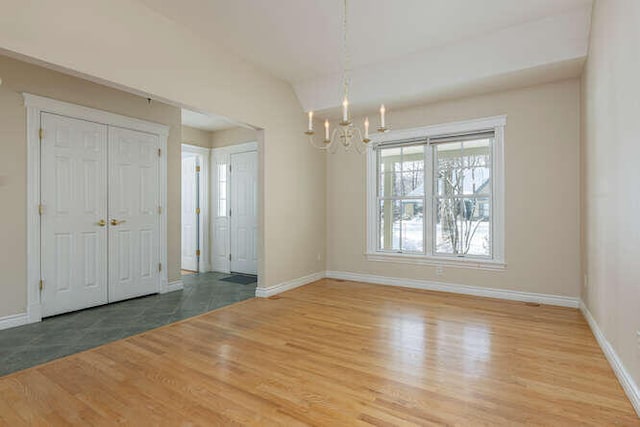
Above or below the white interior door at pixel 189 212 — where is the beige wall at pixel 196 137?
above

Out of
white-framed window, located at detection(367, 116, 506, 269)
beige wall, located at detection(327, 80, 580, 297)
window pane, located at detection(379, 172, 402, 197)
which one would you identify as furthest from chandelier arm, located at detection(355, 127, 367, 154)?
beige wall, located at detection(327, 80, 580, 297)

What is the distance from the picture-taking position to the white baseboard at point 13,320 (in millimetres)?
3305

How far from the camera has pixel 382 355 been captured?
272 centimetres

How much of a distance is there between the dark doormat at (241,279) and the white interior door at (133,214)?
4.07ft

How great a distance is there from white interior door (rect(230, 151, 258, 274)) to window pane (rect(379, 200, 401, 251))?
88.8 inches

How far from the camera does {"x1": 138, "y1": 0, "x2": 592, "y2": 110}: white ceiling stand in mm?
3182

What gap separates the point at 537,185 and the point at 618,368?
2.41m

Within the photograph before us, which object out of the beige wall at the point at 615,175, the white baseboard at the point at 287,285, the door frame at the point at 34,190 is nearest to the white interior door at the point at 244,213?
the white baseboard at the point at 287,285

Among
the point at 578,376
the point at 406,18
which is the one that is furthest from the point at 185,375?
the point at 406,18

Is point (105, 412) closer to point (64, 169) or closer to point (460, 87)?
point (64, 169)

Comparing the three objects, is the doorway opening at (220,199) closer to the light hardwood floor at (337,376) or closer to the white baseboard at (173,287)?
the white baseboard at (173,287)

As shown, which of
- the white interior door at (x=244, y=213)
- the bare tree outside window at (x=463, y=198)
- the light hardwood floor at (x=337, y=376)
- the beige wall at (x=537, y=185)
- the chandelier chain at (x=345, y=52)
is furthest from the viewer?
the white interior door at (x=244, y=213)

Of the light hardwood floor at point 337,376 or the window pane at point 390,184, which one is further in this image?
the window pane at point 390,184

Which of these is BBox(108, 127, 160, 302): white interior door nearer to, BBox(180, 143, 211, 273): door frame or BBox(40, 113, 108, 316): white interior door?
Result: BBox(40, 113, 108, 316): white interior door
